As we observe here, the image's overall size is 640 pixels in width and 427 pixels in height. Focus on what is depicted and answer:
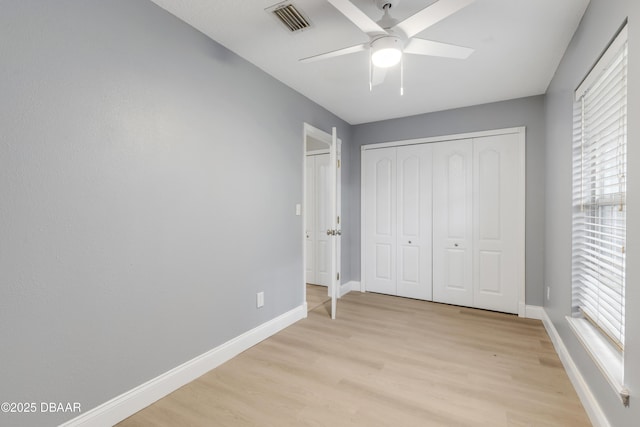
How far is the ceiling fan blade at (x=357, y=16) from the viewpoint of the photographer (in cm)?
139

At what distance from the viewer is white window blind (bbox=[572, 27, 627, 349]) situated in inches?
59.2

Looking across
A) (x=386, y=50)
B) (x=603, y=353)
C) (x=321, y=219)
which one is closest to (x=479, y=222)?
(x=603, y=353)

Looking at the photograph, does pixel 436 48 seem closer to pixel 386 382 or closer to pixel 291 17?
pixel 291 17

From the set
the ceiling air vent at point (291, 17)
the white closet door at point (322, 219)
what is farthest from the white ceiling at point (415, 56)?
the white closet door at point (322, 219)

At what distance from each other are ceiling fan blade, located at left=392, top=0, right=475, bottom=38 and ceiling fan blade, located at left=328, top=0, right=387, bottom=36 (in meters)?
0.12

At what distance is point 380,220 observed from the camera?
4203 mm

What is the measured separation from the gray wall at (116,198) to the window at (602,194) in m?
2.39

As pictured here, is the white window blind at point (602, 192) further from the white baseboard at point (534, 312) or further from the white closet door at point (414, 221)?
the white closet door at point (414, 221)

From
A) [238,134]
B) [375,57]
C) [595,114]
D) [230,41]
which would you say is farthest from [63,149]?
[595,114]

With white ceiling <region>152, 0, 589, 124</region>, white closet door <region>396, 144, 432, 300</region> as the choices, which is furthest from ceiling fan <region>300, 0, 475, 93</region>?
white closet door <region>396, 144, 432, 300</region>

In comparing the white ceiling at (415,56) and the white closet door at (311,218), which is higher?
the white ceiling at (415,56)

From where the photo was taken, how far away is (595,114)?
6.05 feet

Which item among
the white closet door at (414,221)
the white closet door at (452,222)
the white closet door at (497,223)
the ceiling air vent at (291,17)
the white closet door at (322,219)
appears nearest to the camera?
the ceiling air vent at (291,17)

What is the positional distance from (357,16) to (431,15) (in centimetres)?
36
